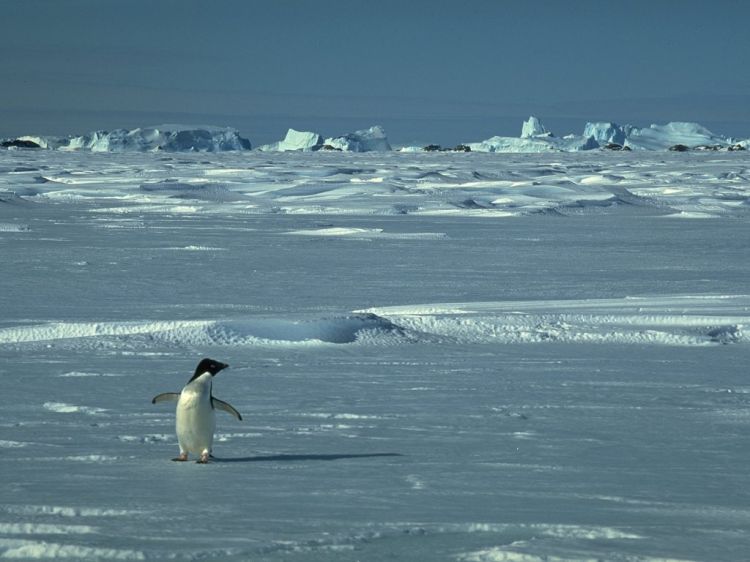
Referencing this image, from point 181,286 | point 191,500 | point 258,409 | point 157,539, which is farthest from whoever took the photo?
point 181,286

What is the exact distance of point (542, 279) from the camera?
27.9 feet

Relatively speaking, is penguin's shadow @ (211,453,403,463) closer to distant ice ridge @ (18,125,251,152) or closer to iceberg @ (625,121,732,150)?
distant ice ridge @ (18,125,251,152)

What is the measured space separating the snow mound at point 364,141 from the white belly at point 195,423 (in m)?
136

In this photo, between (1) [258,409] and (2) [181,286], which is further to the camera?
(2) [181,286]

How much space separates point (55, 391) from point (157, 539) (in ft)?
6.50

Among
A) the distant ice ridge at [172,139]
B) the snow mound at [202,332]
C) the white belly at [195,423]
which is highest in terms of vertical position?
the white belly at [195,423]

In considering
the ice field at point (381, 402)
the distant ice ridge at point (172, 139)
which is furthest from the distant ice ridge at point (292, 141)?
the ice field at point (381, 402)

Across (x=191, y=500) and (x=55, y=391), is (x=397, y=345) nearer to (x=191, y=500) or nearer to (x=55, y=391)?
(x=55, y=391)

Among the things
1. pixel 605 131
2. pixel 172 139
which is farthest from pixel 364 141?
pixel 605 131

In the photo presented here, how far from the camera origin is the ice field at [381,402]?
271 cm

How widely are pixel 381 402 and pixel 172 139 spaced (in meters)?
135

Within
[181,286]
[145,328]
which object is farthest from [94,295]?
[145,328]

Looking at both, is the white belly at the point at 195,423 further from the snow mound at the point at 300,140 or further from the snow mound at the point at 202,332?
the snow mound at the point at 300,140

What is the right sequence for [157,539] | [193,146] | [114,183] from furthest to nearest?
[193,146], [114,183], [157,539]
